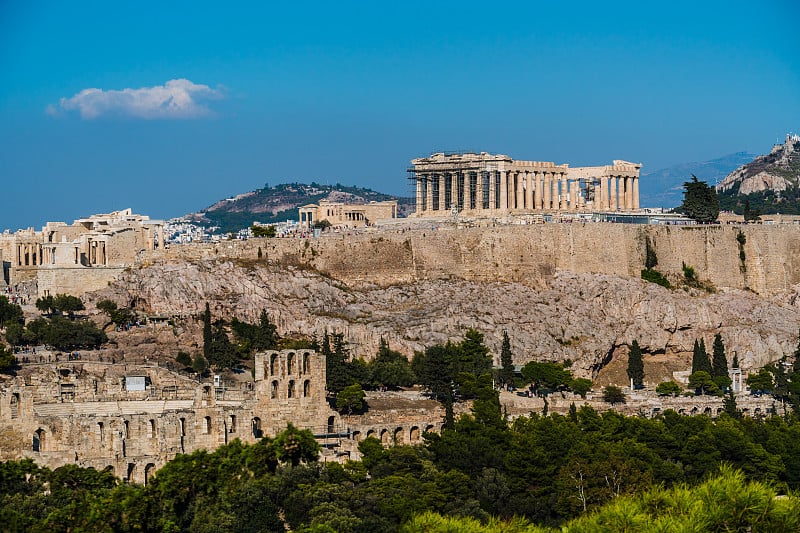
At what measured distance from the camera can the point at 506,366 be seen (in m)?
69.3

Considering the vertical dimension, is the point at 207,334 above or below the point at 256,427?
above

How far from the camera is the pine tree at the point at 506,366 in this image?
6881 cm

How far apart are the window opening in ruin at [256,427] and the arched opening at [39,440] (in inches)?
272

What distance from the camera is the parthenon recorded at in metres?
94.3

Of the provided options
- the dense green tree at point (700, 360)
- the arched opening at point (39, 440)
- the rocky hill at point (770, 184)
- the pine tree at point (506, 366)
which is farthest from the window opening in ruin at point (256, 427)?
the rocky hill at point (770, 184)

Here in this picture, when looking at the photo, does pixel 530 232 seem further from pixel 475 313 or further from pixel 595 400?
pixel 595 400

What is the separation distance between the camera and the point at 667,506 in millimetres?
43812

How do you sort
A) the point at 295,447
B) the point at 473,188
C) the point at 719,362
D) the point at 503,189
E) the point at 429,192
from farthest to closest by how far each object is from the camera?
the point at 429,192 → the point at 473,188 → the point at 503,189 → the point at 719,362 → the point at 295,447

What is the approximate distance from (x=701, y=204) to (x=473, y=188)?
1378cm

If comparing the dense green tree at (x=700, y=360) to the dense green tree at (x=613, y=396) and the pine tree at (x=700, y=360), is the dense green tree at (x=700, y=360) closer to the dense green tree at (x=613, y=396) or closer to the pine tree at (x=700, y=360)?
the pine tree at (x=700, y=360)

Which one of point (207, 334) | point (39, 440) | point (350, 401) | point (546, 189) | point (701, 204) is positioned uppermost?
point (546, 189)

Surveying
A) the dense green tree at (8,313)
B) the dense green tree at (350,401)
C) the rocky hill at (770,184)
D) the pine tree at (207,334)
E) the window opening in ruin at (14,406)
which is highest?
the rocky hill at (770,184)

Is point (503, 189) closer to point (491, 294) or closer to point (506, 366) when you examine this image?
point (491, 294)

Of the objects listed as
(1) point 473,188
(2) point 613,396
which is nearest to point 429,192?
(1) point 473,188
